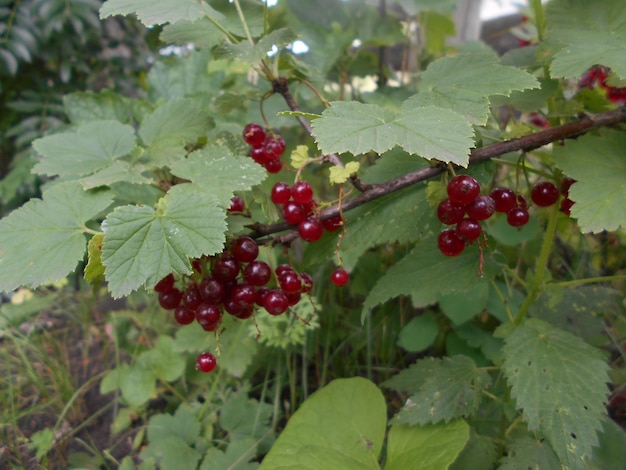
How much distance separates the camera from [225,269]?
0.74 m

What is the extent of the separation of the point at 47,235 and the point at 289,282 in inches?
16.8

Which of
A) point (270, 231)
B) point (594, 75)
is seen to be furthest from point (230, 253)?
point (594, 75)

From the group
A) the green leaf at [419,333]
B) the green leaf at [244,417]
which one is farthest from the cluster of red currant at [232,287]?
the green leaf at [419,333]

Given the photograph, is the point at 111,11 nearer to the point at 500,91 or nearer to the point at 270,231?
the point at 270,231

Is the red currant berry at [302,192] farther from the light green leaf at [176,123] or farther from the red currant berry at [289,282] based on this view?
the light green leaf at [176,123]

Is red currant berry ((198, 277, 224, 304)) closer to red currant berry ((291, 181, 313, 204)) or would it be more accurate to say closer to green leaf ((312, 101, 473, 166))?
red currant berry ((291, 181, 313, 204))

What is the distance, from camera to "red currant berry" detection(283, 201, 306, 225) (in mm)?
757

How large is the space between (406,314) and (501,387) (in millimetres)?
377

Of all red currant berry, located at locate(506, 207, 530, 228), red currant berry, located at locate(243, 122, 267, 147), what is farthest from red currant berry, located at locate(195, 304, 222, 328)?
red currant berry, located at locate(506, 207, 530, 228)

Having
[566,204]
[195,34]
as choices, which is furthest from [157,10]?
Result: [566,204]

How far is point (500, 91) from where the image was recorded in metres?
0.69

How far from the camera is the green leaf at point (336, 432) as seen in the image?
823 millimetres

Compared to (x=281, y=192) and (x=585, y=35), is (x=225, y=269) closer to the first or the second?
(x=281, y=192)

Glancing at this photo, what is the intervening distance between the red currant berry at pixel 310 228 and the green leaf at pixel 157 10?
406mm
